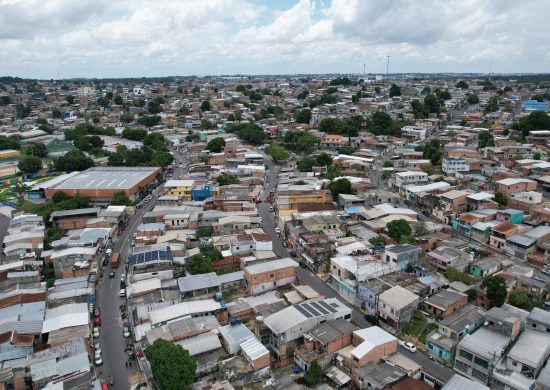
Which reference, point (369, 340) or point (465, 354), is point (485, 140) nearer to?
point (465, 354)

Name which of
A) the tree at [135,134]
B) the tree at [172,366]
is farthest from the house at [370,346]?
the tree at [135,134]

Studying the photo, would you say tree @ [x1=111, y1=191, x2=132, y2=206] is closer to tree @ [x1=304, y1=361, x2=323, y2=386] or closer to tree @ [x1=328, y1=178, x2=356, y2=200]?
tree @ [x1=328, y1=178, x2=356, y2=200]

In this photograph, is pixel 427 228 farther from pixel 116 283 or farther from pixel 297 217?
pixel 116 283

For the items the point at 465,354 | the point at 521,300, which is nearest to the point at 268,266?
the point at 465,354

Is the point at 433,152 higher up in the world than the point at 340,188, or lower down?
higher up

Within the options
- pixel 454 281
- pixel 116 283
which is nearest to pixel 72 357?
pixel 116 283

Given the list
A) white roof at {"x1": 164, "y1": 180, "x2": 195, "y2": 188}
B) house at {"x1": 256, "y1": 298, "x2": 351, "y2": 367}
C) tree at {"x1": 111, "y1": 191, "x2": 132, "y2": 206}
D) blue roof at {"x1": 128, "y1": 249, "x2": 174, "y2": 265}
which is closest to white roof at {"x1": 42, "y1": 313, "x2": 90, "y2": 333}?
blue roof at {"x1": 128, "y1": 249, "x2": 174, "y2": 265}

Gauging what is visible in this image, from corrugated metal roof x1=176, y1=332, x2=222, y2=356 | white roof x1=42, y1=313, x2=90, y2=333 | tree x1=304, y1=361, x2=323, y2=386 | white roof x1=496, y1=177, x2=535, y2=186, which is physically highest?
white roof x1=496, y1=177, x2=535, y2=186
